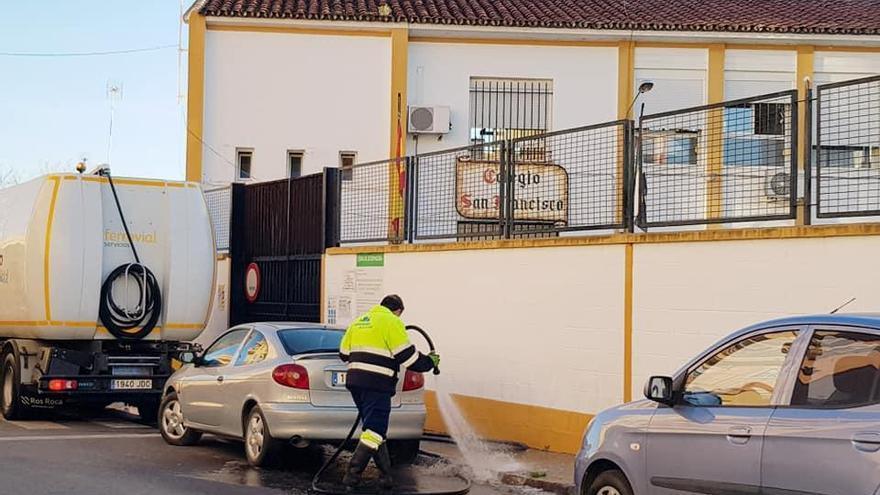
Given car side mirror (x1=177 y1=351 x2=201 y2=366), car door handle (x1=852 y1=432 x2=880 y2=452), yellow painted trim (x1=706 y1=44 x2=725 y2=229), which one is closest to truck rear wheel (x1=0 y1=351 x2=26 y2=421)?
car side mirror (x1=177 y1=351 x2=201 y2=366)

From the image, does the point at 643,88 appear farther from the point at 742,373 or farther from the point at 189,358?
the point at 742,373

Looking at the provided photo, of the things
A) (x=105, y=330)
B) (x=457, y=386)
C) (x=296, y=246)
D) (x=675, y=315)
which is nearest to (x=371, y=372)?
(x=675, y=315)

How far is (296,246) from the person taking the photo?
1902 cm

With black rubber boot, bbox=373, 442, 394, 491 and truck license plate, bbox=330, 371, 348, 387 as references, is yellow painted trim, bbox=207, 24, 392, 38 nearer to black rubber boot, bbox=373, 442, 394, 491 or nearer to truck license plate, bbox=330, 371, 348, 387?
truck license plate, bbox=330, 371, 348, 387

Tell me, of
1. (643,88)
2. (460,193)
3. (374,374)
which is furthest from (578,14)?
(374,374)

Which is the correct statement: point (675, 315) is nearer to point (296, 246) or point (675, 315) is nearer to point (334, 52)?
point (296, 246)

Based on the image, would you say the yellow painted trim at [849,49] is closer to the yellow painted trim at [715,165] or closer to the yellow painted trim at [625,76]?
the yellow painted trim at [625,76]

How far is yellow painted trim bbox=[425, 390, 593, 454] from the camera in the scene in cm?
1225

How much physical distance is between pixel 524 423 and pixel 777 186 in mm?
3931

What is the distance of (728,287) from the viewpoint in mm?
10711

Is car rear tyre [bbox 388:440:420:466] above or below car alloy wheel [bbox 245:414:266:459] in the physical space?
below

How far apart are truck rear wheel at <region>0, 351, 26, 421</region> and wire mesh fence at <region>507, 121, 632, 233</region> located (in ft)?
22.6

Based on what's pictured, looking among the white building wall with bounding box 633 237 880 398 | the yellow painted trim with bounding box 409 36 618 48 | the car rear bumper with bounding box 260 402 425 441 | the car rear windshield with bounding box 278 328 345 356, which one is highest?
the yellow painted trim with bounding box 409 36 618 48

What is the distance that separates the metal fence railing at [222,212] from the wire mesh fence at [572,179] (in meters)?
8.43
